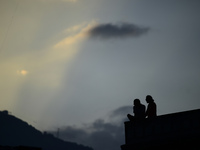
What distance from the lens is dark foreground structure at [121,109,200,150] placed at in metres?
12.4

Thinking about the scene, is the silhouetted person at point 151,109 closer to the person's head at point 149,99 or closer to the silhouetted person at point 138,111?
the person's head at point 149,99

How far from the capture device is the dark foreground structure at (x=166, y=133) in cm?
1242

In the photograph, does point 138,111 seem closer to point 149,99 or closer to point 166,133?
point 149,99

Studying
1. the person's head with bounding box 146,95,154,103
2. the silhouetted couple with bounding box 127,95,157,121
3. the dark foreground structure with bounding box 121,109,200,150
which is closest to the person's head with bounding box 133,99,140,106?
the silhouetted couple with bounding box 127,95,157,121

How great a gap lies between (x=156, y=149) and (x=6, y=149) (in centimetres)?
1154

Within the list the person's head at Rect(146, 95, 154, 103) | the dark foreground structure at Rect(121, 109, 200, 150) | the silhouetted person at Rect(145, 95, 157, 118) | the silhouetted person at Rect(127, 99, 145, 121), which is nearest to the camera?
the dark foreground structure at Rect(121, 109, 200, 150)

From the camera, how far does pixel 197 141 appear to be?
39.7 feet

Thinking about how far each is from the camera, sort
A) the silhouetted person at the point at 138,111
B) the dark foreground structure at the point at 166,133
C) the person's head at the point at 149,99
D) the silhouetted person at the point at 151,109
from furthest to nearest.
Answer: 1. the silhouetted person at the point at 138,111
2. the silhouetted person at the point at 151,109
3. the person's head at the point at 149,99
4. the dark foreground structure at the point at 166,133

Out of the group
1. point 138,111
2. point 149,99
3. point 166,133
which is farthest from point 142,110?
point 166,133

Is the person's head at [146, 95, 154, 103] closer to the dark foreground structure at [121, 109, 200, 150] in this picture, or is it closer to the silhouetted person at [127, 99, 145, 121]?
the silhouetted person at [127, 99, 145, 121]

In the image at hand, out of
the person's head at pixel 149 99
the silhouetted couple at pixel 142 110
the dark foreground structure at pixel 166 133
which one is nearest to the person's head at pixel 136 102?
the silhouetted couple at pixel 142 110

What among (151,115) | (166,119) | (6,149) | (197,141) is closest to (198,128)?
(197,141)

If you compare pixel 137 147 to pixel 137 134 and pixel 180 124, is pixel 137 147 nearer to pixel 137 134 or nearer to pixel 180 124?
pixel 137 134

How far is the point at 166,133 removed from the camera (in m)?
13.1
